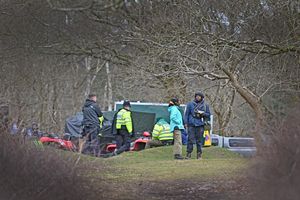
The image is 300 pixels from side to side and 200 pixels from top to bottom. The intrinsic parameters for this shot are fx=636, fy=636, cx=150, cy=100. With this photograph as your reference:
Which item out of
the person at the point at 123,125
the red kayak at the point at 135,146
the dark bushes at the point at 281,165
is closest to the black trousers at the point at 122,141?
the person at the point at 123,125

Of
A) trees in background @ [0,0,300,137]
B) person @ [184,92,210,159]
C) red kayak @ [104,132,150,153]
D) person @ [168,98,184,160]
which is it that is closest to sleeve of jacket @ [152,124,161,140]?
red kayak @ [104,132,150,153]

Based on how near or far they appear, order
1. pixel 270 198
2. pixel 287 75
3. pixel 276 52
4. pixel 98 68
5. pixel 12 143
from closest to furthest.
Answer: pixel 270 198, pixel 12 143, pixel 276 52, pixel 287 75, pixel 98 68

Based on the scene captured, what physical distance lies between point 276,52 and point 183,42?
8.52 ft

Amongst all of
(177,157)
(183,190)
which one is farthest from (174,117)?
(183,190)

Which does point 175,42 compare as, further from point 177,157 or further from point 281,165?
point 281,165

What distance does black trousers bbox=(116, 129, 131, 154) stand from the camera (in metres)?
17.3

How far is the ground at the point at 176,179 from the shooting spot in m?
9.15

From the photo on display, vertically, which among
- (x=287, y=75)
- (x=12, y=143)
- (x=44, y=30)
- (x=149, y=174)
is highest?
(x=44, y=30)

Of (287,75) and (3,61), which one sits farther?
(3,61)

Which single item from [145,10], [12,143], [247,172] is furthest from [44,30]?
[247,172]

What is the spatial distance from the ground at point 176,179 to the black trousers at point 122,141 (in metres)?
2.40

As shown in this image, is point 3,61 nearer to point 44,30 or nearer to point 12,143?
point 44,30

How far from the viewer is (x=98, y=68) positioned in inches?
1217

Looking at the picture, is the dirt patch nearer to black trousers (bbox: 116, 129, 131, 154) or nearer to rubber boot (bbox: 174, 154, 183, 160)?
rubber boot (bbox: 174, 154, 183, 160)
